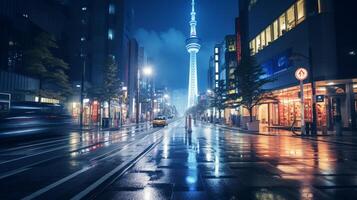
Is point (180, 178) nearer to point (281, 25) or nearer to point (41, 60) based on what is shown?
point (41, 60)

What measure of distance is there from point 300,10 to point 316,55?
665 cm

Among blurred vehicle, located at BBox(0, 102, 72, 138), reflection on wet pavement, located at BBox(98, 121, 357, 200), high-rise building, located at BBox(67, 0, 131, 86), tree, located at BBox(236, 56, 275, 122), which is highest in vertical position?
high-rise building, located at BBox(67, 0, 131, 86)

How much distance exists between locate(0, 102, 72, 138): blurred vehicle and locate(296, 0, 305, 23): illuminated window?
1109 inches

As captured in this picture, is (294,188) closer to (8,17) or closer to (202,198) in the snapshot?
(202,198)

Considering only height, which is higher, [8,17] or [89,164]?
[8,17]

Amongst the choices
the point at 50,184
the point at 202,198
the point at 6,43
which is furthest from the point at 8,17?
the point at 202,198

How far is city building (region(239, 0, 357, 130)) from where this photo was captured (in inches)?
1198

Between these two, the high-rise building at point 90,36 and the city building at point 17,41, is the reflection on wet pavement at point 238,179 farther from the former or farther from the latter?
the high-rise building at point 90,36

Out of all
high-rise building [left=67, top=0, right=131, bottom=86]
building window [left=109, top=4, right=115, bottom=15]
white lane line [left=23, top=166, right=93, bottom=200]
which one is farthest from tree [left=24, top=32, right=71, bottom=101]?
building window [left=109, top=4, right=115, bottom=15]

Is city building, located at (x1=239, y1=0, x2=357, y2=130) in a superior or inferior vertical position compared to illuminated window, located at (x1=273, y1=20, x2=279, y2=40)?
inferior

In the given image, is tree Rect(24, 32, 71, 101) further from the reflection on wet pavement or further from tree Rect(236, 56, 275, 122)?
the reflection on wet pavement

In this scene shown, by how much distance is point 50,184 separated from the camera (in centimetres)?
774

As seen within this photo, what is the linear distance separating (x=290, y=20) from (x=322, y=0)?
5969 mm

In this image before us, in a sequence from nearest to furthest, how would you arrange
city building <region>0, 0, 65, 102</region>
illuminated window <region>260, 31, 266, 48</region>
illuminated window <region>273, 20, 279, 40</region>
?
1. city building <region>0, 0, 65, 102</region>
2. illuminated window <region>273, 20, 279, 40</region>
3. illuminated window <region>260, 31, 266, 48</region>
